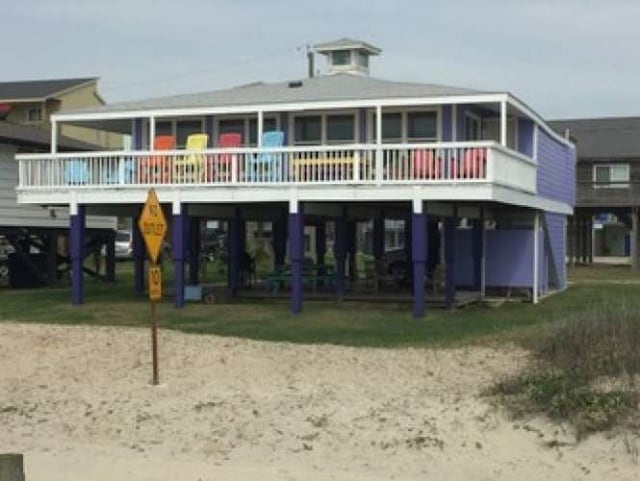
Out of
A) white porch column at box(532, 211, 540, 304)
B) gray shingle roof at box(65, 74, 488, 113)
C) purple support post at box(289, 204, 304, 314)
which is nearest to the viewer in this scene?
purple support post at box(289, 204, 304, 314)

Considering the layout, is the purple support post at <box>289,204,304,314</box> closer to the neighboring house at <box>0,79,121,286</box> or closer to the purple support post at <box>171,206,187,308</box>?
the purple support post at <box>171,206,187,308</box>

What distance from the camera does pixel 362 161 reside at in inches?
842

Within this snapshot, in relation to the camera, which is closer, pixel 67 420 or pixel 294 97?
pixel 67 420

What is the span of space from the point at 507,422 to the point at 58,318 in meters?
11.6

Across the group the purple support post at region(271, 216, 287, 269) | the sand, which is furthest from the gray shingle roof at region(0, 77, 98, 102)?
the sand

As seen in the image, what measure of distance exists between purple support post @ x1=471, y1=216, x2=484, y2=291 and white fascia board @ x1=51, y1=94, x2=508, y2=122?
5396 millimetres

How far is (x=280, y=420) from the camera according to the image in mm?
11828

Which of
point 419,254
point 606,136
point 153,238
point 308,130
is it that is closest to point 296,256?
point 419,254

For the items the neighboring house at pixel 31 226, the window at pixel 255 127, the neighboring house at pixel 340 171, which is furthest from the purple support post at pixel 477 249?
the neighboring house at pixel 31 226

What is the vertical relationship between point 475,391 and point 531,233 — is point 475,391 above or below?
below

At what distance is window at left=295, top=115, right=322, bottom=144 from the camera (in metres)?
25.5

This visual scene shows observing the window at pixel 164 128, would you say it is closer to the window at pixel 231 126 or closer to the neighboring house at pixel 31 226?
the window at pixel 231 126

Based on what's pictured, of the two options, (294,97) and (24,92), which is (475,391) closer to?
(294,97)

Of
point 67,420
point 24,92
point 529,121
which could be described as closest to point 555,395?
point 67,420
